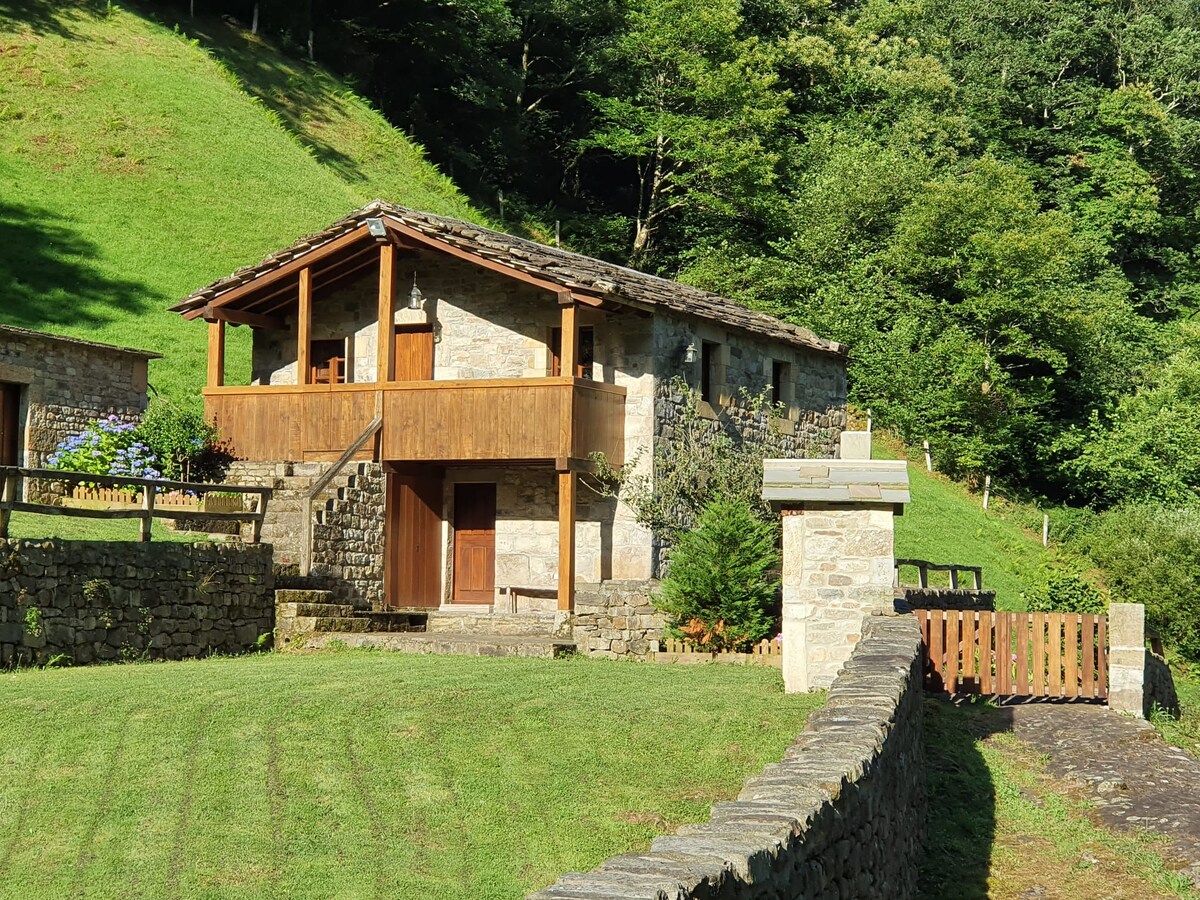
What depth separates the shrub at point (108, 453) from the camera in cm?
2289

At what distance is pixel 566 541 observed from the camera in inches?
875

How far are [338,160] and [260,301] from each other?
20.7 m

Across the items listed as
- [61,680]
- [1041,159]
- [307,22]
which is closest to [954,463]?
[1041,159]

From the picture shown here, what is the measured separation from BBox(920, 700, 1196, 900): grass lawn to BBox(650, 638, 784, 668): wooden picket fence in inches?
201

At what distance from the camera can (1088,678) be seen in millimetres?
16109

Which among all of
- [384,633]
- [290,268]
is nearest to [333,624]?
[384,633]

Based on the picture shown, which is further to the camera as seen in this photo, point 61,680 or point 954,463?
point 954,463

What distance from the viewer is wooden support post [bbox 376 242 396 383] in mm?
23172

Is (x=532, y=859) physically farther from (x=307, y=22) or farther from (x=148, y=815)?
(x=307, y=22)

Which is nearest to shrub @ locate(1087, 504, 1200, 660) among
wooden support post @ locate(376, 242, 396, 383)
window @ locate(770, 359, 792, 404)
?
window @ locate(770, 359, 792, 404)

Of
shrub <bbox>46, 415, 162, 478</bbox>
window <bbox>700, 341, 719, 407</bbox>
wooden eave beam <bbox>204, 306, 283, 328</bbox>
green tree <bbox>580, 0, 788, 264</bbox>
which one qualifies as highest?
green tree <bbox>580, 0, 788, 264</bbox>

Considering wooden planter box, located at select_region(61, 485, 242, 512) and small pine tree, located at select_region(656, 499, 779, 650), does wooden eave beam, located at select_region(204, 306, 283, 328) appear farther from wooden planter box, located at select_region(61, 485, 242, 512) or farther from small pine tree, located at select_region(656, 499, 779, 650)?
small pine tree, located at select_region(656, 499, 779, 650)

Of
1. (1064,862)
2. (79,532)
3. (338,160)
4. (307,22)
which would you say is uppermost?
(307,22)

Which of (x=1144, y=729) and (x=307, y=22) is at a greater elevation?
(x=307, y=22)
